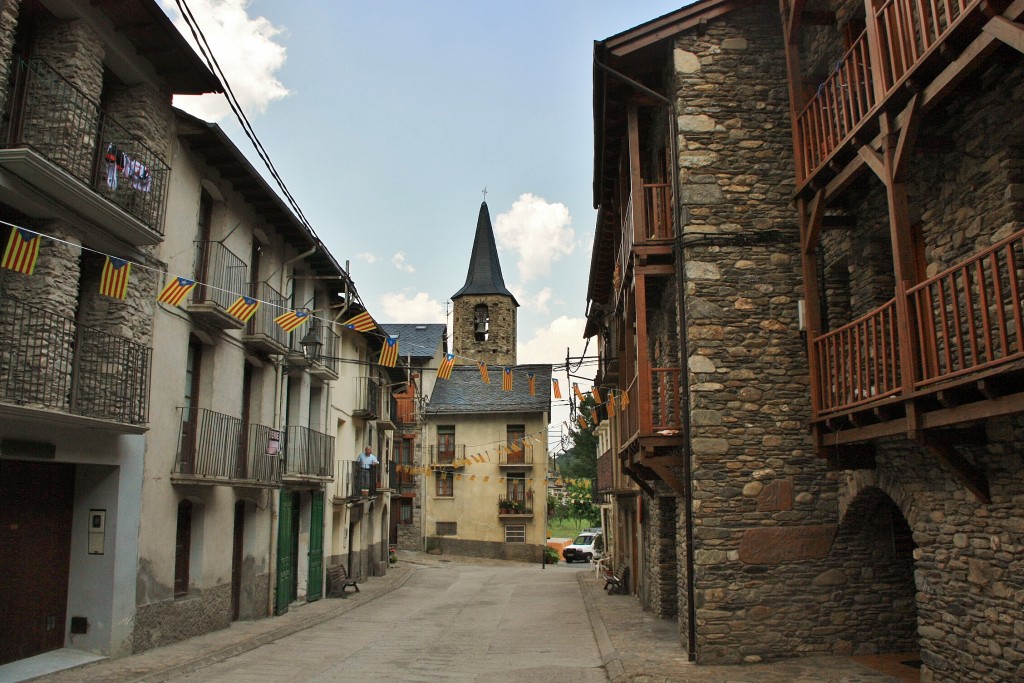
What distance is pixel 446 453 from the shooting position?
38.8 meters

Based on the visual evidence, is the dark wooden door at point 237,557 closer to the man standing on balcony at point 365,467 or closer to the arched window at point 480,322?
the man standing on balcony at point 365,467

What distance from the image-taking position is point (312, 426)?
800 inches

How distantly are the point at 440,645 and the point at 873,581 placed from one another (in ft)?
21.3

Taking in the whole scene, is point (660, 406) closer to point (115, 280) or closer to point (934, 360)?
point (934, 360)

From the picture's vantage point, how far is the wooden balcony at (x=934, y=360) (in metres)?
6.07

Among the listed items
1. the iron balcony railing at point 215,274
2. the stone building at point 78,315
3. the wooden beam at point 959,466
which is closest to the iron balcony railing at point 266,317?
the iron balcony railing at point 215,274

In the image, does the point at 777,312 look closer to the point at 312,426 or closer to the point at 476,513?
the point at 312,426

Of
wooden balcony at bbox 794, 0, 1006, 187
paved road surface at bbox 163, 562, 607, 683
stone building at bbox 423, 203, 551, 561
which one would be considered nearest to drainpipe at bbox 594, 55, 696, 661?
paved road surface at bbox 163, 562, 607, 683

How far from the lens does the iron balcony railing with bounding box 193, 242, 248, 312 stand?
13273 millimetres

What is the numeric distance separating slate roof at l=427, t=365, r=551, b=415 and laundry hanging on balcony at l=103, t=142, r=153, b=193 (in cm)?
2662

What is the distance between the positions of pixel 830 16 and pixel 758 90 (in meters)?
1.34

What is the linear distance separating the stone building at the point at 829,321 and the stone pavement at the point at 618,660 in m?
0.57

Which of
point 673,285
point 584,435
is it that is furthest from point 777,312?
point 584,435

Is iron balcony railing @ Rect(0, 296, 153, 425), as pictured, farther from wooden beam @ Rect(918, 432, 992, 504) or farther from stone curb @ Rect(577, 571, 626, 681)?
wooden beam @ Rect(918, 432, 992, 504)
